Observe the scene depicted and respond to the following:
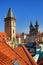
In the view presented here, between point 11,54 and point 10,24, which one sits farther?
point 10,24

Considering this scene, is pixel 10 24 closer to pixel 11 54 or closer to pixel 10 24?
pixel 10 24

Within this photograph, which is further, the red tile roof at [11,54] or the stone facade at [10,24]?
the stone facade at [10,24]

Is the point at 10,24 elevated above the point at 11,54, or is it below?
above

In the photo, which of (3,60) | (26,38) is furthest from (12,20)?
(3,60)

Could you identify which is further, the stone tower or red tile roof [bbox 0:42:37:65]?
the stone tower

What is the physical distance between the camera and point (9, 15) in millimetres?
70625

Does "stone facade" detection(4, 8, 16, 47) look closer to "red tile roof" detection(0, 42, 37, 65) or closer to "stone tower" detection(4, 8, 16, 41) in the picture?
"stone tower" detection(4, 8, 16, 41)

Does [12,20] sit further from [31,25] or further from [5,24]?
[31,25]

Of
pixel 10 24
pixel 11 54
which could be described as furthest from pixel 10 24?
pixel 11 54

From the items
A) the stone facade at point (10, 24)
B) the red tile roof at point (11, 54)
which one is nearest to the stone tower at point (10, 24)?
the stone facade at point (10, 24)

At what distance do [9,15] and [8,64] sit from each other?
66.9 metres

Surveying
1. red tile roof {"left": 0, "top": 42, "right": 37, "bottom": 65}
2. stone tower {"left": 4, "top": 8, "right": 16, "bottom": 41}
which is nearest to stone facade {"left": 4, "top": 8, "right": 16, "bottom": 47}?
stone tower {"left": 4, "top": 8, "right": 16, "bottom": 41}

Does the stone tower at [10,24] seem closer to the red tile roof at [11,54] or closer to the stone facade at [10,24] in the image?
the stone facade at [10,24]

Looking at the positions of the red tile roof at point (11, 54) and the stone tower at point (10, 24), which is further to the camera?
the stone tower at point (10, 24)
